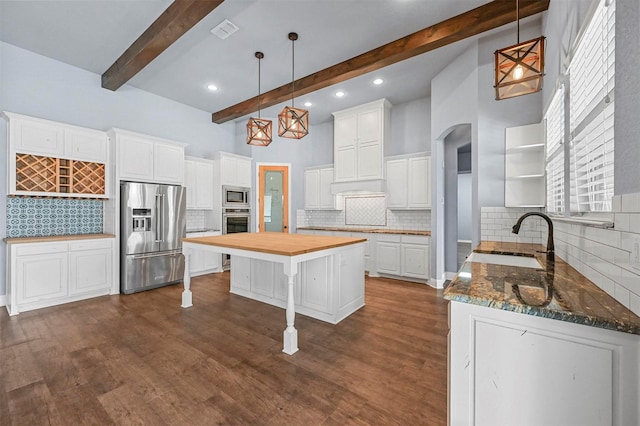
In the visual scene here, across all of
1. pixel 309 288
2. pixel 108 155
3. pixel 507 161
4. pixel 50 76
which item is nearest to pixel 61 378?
pixel 309 288

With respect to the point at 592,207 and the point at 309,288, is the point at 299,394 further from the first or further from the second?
the point at 592,207

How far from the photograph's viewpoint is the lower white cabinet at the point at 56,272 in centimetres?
327

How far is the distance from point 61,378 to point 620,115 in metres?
3.56

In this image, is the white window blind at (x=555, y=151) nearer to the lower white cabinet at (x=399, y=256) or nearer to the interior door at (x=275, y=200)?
the lower white cabinet at (x=399, y=256)

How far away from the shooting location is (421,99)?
5.08 m

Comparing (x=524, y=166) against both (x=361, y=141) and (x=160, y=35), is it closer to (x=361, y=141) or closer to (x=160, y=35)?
(x=361, y=141)

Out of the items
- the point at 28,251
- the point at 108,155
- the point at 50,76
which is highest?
the point at 50,76

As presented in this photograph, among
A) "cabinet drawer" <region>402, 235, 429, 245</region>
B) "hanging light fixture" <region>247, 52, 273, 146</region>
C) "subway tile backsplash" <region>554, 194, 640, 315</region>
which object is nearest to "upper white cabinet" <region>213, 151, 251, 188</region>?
"hanging light fixture" <region>247, 52, 273, 146</region>

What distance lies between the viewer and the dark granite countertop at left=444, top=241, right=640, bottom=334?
0.91 m

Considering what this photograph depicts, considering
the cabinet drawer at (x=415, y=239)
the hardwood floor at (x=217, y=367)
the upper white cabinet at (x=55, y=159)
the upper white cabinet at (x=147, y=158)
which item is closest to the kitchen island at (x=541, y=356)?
the hardwood floor at (x=217, y=367)

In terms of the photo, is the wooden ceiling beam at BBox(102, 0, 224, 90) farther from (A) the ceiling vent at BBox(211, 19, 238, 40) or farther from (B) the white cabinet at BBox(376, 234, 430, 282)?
(B) the white cabinet at BBox(376, 234, 430, 282)

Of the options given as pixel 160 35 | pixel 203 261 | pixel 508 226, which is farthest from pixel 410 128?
pixel 203 261

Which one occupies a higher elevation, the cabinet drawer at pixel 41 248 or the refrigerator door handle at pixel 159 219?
the refrigerator door handle at pixel 159 219

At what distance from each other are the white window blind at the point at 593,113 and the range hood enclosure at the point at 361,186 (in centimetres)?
333
